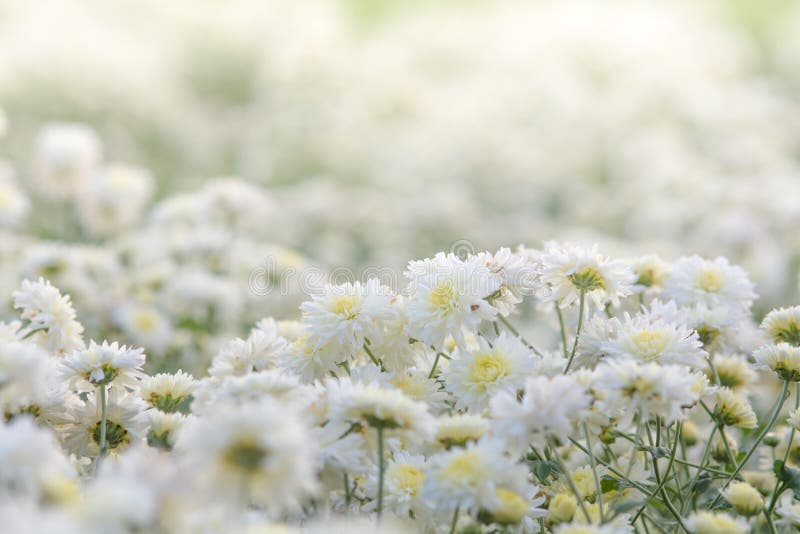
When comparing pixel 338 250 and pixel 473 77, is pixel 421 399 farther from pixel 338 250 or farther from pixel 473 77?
pixel 473 77

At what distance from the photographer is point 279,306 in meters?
3.15

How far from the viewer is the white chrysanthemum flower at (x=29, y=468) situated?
97 cm

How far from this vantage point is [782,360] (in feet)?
4.98

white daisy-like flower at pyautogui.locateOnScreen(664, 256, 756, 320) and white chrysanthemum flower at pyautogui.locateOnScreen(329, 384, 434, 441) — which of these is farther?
white daisy-like flower at pyautogui.locateOnScreen(664, 256, 756, 320)

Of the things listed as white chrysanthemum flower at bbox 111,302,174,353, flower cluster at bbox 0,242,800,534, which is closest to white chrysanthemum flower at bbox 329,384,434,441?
flower cluster at bbox 0,242,800,534

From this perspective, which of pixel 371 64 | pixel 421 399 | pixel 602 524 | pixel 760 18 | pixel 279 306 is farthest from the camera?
pixel 760 18

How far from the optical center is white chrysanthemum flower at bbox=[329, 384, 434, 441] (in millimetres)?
1182

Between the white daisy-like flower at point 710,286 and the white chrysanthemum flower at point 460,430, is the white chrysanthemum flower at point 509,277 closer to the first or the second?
the white chrysanthemum flower at point 460,430

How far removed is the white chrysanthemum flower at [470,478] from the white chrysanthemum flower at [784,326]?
2.45ft

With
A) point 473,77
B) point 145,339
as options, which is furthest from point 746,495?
point 473,77

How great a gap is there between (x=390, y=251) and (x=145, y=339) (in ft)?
6.71

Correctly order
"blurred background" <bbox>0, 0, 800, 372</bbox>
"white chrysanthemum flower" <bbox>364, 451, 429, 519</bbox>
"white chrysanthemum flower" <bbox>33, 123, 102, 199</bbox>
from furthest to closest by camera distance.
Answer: "white chrysanthemum flower" <bbox>33, 123, 102, 199</bbox>, "blurred background" <bbox>0, 0, 800, 372</bbox>, "white chrysanthemum flower" <bbox>364, 451, 429, 519</bbox>

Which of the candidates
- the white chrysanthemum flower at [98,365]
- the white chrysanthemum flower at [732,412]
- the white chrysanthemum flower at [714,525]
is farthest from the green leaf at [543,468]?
the white chrysanthemum flower at [98,365]

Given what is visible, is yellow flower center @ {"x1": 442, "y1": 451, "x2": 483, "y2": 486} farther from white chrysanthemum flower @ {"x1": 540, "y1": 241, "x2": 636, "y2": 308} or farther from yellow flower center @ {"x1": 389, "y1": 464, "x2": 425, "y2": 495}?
white chrysanthemum flower @ {"x1": 540, "y1": 241, "x2": 636, "y2": 308}
